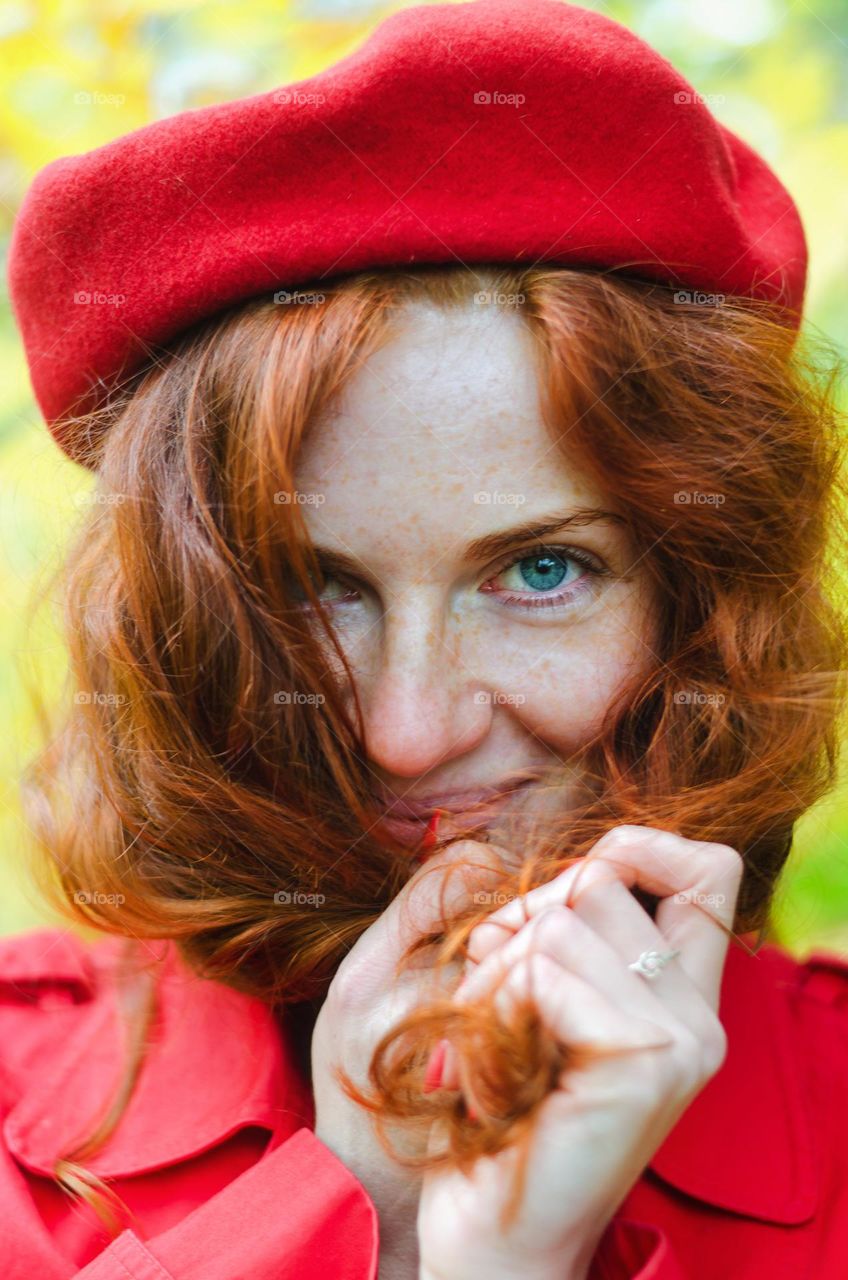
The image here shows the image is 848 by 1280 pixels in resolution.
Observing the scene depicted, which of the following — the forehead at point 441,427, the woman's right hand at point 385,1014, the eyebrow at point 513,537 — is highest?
the forehead at point 441,427

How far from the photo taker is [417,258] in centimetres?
129

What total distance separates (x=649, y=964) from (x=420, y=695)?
37cm

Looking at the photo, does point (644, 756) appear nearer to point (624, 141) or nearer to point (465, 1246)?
point (465, 1246)

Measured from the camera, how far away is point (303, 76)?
8.02 ft

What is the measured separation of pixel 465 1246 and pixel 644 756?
0.57 metres

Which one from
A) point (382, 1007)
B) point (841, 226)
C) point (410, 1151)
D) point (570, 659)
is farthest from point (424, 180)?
point (841, 226)

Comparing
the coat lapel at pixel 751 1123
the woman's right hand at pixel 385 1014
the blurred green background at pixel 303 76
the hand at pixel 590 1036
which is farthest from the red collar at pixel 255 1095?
the blurred green background at pixel 303 76

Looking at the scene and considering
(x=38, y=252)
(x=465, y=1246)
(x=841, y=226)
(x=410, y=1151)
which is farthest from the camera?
(x=841, y=226)

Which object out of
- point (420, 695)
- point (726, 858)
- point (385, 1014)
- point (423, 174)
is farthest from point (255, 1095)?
point (423, 174)

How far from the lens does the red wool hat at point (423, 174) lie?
1.29 m

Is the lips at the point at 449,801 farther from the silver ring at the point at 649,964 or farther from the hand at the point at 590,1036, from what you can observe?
the silver ring at the point at 649,964

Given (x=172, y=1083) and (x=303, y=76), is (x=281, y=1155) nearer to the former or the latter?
(x=172, y=1083)

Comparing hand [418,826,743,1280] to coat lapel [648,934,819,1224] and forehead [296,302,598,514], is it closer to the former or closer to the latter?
coat lapel [648,934,819,1224]

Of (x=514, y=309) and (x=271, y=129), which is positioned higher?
(x=271, y=129)
